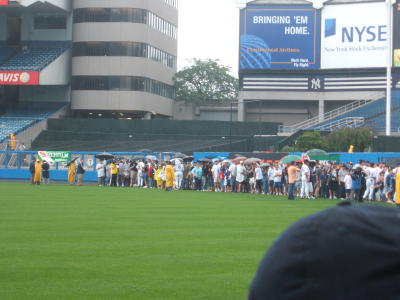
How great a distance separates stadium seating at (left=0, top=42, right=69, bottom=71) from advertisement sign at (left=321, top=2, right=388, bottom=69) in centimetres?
2485

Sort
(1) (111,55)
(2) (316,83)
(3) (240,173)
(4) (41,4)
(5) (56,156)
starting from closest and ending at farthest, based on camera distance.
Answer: (3) (240,173), (5) (56,156), (2) (316,83), (4) (41,4), (1) (111,55)

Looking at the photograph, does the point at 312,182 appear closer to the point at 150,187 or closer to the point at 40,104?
the point at 150,187

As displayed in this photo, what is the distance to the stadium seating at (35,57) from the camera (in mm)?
68188

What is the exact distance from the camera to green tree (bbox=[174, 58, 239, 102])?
3100 inches

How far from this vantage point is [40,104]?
7212 centimetres

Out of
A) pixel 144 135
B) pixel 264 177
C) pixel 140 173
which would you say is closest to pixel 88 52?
pixel 144 135

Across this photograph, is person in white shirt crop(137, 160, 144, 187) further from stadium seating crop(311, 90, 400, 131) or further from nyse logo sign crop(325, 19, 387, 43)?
nyse logo sign crop(325, 19, 387, 43)

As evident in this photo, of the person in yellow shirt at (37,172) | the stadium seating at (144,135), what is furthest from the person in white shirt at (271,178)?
the stadium seating at (144,135)

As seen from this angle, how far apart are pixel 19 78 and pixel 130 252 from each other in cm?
5696

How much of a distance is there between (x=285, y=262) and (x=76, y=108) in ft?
235

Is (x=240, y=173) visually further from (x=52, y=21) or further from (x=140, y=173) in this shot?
(x=52, y=21)

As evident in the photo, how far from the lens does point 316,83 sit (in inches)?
2657

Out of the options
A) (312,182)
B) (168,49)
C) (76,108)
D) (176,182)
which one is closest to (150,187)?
(176,182)

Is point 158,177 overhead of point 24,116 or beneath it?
beneath
